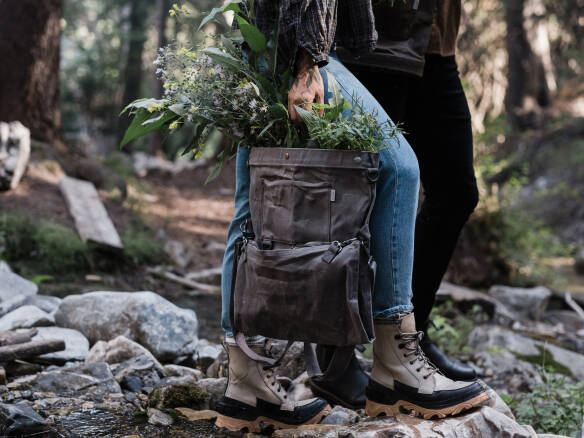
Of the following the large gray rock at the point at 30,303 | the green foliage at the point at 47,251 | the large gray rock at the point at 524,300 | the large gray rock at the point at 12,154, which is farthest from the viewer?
the large gray rock at the point at 524,300

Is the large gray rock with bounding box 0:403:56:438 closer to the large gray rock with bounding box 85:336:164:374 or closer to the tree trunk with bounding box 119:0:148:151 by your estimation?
the large gray rock with bounding box 85:336:164:374

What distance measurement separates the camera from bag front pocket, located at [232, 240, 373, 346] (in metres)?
1.73

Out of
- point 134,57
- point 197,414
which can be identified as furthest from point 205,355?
point 134,57

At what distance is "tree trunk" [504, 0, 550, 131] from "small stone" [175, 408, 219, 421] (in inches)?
514

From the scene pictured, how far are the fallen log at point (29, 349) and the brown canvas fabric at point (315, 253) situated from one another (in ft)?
4.23

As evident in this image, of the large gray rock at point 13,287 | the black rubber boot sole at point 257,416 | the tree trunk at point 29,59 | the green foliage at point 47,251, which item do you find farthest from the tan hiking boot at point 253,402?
the tree trunk at point 29,59

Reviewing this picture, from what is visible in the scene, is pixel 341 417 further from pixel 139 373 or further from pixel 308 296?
pixel 139 373

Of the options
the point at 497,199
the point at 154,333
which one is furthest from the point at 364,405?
the point at 497,199

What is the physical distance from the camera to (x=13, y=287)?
11.9 feet

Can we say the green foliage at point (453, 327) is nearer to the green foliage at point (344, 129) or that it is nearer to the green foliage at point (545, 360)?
the green foliage at point (545, 360)

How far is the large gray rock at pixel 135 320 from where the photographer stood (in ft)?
9.88

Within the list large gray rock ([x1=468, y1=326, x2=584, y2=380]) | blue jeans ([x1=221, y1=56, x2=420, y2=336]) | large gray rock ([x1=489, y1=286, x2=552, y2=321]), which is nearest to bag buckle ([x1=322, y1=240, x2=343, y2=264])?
blue jeans ([x1=221, y1=56, x2=420, y2=336])

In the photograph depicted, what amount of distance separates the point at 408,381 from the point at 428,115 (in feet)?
3.52

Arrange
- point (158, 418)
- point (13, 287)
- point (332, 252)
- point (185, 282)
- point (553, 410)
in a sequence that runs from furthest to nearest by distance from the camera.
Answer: point (185, 282)
point (13, 287)
point (553, 410)
point (158, 418)
point (332, 252)
